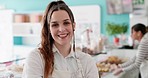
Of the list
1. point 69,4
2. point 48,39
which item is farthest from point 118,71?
point 69,4

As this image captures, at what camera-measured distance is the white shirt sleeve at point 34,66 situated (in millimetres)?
1298

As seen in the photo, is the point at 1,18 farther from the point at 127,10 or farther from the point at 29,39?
the point at 127,10

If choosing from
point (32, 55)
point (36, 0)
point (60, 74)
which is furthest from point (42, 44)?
point (36, 0)

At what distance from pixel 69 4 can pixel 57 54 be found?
14.6ft

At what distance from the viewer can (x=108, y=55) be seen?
3270mm

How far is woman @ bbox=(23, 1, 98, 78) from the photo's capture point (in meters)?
1.33

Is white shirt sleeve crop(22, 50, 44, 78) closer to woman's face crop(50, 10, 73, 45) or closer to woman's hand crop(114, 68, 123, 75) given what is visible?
woman's face crop(50, 10, 73, 45)

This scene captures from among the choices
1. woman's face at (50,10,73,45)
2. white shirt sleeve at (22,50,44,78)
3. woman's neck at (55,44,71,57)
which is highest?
woman's face at (50,10,73,45)

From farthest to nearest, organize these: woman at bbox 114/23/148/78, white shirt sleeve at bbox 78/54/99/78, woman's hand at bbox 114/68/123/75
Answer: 1. woman at bbox 114/23/148/78
2. woman's hand at bbox 114/68/123/75
3. white shirt sleeve at bbox 78/54/99/78

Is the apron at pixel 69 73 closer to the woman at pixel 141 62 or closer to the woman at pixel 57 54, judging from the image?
the woman at pixel 57 54

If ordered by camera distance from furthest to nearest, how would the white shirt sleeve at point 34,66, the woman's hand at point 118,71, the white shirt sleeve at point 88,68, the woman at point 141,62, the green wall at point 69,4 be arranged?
the green wall at point 69,4 → the woman at point 141,62 → the woman's hand at point 118,71 → the white shirt sleeve at point 88,68 → the white shirt sleeve at point 34,66

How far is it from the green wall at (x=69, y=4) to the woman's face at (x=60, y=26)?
12.7 ft

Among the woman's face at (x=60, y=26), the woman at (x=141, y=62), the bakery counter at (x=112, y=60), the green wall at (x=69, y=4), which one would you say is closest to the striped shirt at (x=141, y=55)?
the woman at (x=141, y=62)

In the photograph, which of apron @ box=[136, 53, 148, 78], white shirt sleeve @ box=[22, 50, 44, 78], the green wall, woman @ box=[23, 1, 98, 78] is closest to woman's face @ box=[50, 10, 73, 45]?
woman @ box=[23, 1, 98, 78]
